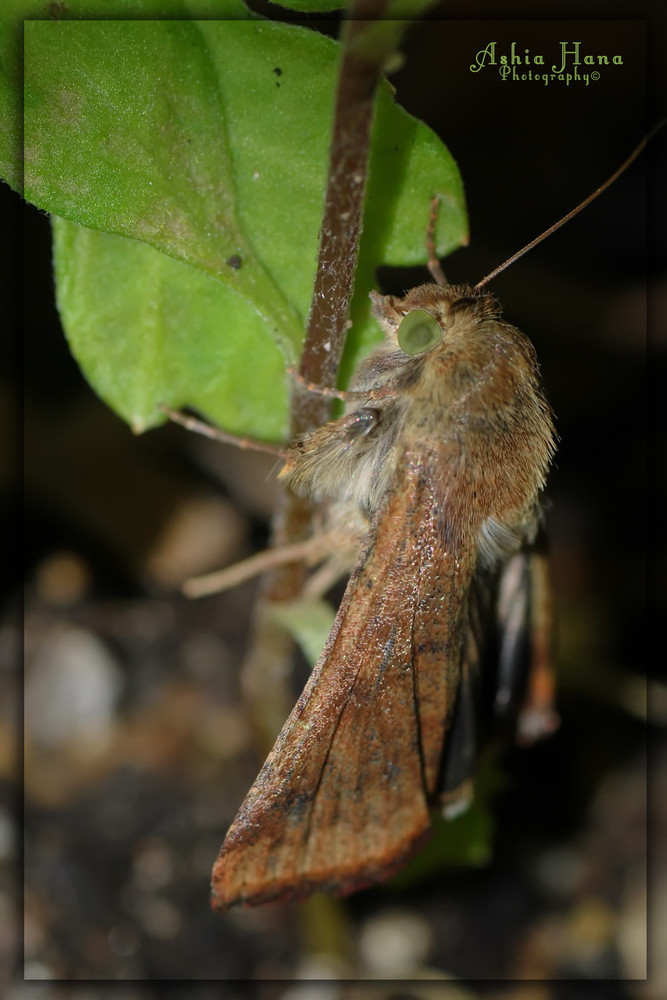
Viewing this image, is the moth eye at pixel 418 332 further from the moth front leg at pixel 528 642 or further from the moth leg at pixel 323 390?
the moth front leg at pixel 528 642

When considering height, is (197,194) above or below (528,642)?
above

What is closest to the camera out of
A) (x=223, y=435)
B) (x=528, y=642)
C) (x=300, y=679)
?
(x=223, y=435)

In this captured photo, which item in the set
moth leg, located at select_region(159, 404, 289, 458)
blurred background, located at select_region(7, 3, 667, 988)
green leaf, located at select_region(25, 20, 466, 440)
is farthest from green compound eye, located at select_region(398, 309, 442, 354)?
blurred background, located at select_region(7, 3, 667, 988)

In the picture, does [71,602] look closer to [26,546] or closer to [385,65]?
[26,546]

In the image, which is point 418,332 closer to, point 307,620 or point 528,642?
point 307,620

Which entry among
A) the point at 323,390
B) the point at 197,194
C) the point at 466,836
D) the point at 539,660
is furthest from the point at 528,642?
the point at 197,194

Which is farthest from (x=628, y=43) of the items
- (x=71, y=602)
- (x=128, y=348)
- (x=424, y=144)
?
(x=71, y=602)

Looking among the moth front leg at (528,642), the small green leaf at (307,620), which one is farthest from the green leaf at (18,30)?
the moth front leg at (528,642)

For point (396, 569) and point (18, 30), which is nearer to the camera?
point (18, 30)
